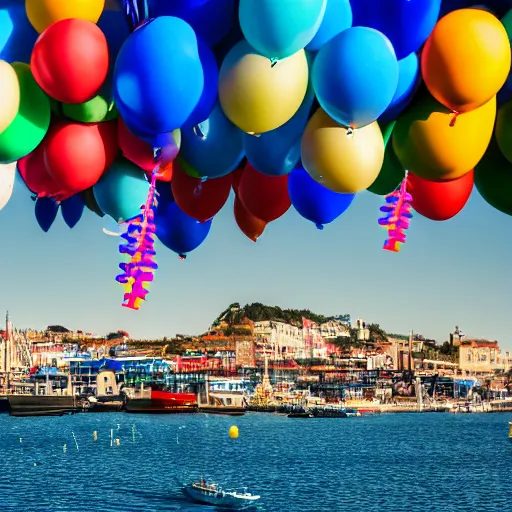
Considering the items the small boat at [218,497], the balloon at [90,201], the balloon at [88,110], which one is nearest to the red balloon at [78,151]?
the balloon at [88,110]

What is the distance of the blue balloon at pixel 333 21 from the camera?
240 cm

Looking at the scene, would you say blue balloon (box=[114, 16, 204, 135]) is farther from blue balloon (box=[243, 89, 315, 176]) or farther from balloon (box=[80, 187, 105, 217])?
balloon (box=[80, 187, 105, 217])

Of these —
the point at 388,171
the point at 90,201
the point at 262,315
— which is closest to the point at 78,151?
the point at 90,201

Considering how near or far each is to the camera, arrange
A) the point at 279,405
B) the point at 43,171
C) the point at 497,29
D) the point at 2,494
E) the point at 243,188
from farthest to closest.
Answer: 1. the point at 279,405
2. the point at 2,494
3. the point at 243,188
4. the point at 43,171
5. the point at 497,29

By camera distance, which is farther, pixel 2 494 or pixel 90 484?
pixel 90 484

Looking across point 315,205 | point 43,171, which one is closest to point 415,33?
point 315,205

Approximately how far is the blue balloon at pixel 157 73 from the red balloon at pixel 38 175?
0.62 meters

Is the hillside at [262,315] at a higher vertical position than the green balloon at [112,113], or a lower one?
higher

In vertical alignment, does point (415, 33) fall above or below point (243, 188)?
above

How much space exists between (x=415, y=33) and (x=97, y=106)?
0.94 m

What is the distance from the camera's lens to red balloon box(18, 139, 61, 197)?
2.88m

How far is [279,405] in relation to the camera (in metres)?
93.2

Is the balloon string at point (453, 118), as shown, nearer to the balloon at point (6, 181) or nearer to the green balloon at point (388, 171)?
the green balloon at point (388, 171)

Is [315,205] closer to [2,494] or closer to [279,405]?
[2,494]
